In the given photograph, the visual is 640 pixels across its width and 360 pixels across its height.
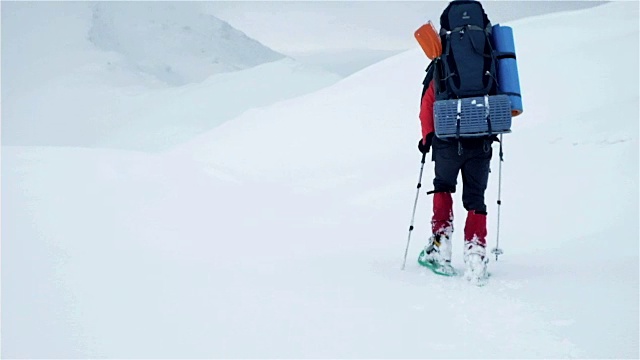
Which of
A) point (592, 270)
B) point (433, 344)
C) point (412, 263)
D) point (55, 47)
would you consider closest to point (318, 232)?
point (412, 263)

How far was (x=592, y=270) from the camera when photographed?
513 cm

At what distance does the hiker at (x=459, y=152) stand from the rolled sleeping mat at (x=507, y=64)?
95 mm

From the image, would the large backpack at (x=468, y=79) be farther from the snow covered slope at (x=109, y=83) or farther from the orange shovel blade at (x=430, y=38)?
the snow covered slope at (x=109, y=83)

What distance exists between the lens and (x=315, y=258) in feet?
19.4

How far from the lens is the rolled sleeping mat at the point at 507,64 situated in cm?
496

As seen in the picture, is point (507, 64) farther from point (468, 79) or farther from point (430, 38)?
point (430, 38)

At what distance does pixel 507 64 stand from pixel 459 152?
795 millimetres

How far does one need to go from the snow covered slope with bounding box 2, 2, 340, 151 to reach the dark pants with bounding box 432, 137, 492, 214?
43845 mm

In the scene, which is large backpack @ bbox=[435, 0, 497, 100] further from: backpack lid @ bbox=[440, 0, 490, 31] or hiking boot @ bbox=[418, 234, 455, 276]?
hiking boot @ bbox=[418, 234, 455, 276]

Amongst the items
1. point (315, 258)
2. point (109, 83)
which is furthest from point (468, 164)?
point (109, 83)

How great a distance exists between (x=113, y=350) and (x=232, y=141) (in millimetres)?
18295

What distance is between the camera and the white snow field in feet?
11.7

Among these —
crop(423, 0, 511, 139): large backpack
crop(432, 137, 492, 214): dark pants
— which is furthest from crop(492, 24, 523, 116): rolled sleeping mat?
crop(432, 137, 492, 214): dark pants

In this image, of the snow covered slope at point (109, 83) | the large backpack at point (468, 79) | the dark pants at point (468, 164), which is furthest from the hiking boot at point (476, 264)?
the snow covered slope at point (109, 83)
